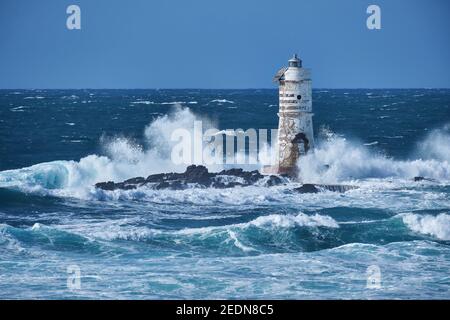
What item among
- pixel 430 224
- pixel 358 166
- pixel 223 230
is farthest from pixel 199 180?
pixel 430 224

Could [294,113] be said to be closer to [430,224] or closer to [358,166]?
[358,166]

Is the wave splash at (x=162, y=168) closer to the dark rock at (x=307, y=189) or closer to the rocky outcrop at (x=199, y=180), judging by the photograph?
the rocky outcrop at (x=199, y=180)

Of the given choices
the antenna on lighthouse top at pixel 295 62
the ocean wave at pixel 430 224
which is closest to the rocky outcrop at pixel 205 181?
the antenna on lighthouse top at pixel 295 62

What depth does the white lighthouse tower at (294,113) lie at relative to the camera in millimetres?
28406

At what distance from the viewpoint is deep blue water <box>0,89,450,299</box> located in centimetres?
1783

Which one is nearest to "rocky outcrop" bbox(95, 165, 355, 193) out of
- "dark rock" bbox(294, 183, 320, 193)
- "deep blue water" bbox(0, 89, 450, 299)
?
"dark rock" bbox(294, 183, 320, 193)

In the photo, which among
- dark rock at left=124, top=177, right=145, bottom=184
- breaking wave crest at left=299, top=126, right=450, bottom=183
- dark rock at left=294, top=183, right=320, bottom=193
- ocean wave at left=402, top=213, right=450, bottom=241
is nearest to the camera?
ocean wave at left=402, top=213, right=450, bottom=241

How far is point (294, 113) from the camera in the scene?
1125 inches

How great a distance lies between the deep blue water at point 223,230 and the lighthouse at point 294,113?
0.45 meters

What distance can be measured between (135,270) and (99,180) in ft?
40.7

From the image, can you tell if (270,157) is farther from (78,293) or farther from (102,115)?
(102,115)

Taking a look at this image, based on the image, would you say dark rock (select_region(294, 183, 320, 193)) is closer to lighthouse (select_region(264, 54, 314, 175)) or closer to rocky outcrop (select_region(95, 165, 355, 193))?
rocky outcrop (select_region(95, 165, 355, 193))

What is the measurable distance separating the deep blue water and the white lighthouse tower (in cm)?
46
